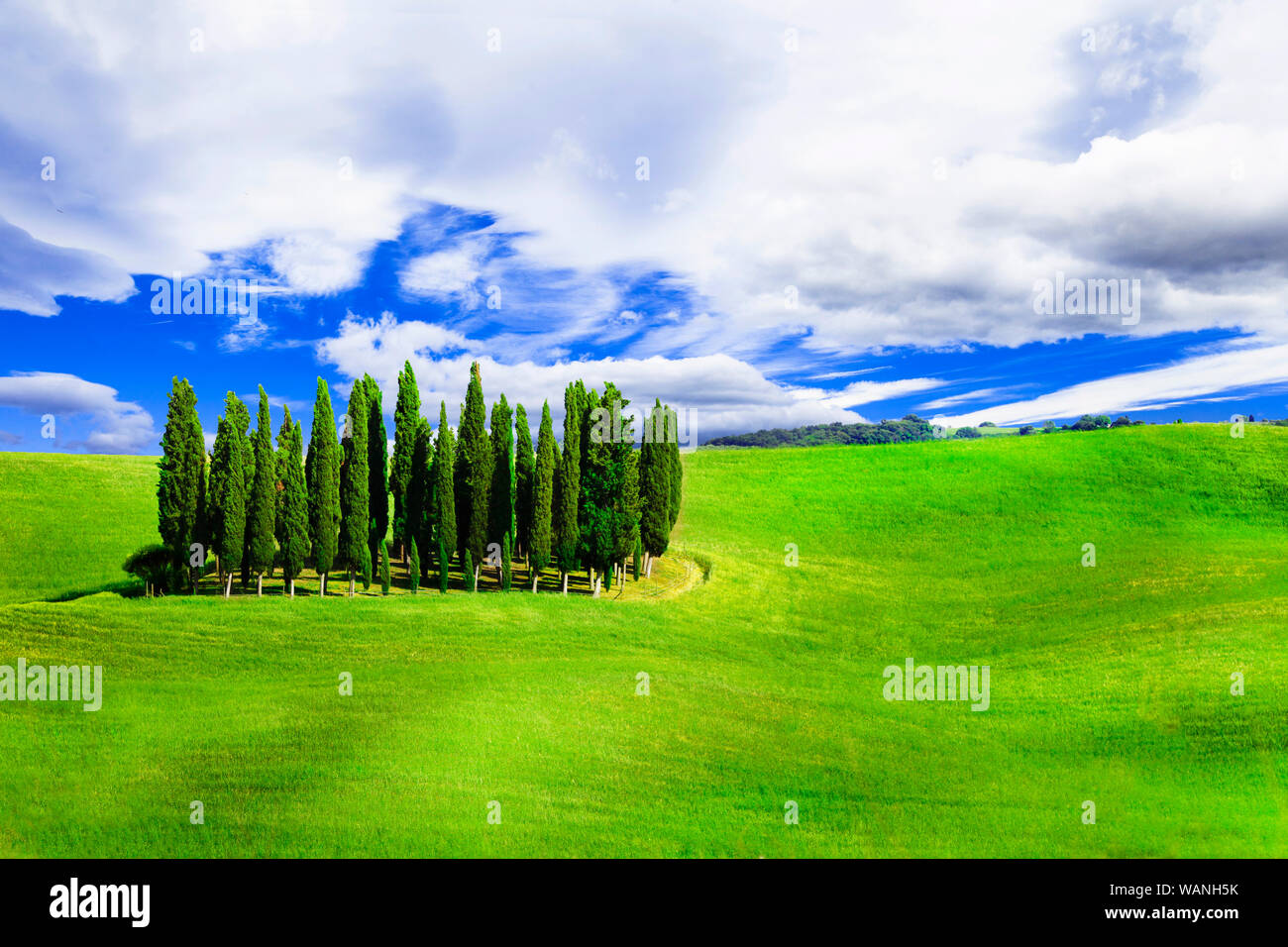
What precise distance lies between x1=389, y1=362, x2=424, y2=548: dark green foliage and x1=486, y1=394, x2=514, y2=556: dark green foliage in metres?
8.00

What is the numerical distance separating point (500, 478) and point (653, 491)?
10.8 meters

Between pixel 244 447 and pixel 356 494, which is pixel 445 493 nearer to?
pixel 356 494

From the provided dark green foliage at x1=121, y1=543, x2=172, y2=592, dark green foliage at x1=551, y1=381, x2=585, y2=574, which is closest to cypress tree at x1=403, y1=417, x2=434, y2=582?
dark green foliage at x1=551, y1=381, x2=585, y2=574

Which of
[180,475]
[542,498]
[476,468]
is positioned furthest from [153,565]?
[542,498]

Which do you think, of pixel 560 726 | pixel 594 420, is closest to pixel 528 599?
pixel 594 420

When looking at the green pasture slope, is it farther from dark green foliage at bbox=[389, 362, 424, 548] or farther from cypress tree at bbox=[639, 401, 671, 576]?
dark green foliage at bbox=[389, 362, 424, 548]

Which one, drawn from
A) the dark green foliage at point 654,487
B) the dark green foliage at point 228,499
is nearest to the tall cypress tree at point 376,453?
the dark green foliage at point 228,499

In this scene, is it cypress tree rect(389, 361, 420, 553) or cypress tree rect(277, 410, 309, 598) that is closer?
cypress tree rect(277, 410, 309, 598)

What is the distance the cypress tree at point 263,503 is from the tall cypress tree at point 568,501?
16.3m

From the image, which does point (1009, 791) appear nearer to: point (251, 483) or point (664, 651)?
point (664, 651)

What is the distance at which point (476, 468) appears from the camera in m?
45.8

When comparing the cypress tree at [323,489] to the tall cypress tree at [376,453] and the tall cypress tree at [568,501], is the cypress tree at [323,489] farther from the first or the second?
the tall cypress tree at [568,501]

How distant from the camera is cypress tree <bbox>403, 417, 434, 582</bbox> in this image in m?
47.8

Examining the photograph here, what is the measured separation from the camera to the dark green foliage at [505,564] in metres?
44.0
